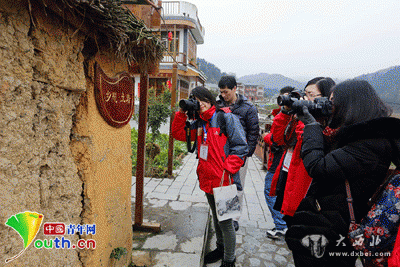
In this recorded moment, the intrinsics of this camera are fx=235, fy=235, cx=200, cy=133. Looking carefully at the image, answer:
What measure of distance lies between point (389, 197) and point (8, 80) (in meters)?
2.00

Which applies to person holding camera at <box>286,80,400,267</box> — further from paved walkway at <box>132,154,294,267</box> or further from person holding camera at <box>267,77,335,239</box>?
paved walkway at <box>132,154,294,267</box>

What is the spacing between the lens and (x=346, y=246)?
1367 millimetres

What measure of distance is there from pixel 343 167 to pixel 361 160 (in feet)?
0.32

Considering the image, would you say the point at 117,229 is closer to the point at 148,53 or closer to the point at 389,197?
the point at 148,53

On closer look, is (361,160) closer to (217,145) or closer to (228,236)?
(217,145)

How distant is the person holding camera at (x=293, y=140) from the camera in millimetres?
1741

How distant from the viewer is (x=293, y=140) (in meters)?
2.47

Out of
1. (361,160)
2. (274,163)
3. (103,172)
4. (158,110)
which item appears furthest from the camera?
(158,110)

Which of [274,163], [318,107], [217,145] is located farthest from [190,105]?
[274,163]

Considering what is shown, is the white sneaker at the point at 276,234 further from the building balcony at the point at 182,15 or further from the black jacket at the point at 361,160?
the building balcony at the point at 182,15

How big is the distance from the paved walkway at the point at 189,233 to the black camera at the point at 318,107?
1.66 m

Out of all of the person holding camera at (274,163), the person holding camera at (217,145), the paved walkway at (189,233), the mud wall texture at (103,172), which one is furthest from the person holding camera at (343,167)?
the person holding camera at (274,163)

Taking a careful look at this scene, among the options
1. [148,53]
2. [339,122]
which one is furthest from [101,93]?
[339,122]

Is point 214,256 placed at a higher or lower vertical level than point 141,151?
lower
